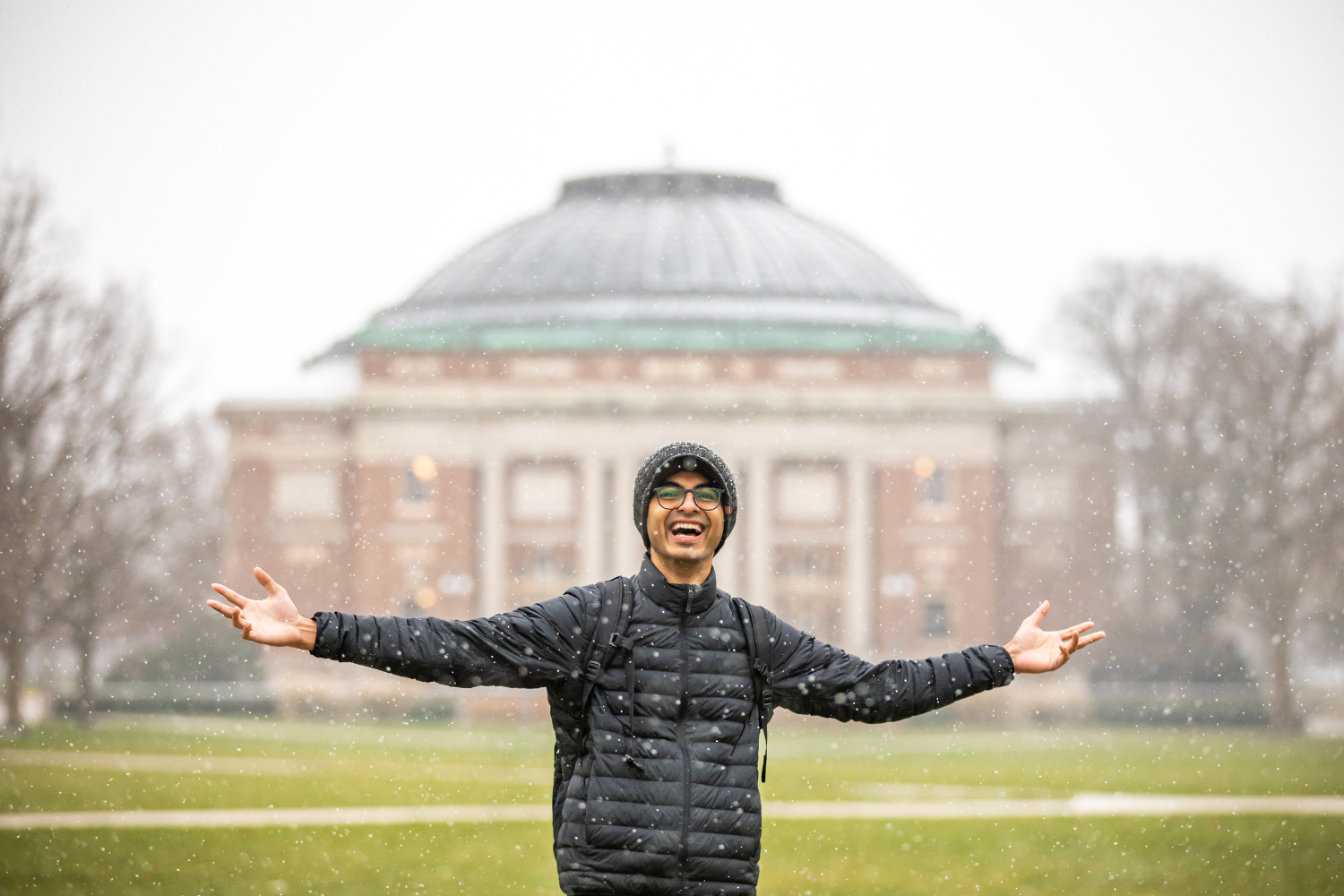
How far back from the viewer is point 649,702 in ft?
13.6

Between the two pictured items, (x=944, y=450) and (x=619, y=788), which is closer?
(x=619, y=788)

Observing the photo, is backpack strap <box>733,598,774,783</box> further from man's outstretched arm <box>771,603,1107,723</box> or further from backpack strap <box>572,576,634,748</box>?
backpack strap <box>572,576,634,748</box>

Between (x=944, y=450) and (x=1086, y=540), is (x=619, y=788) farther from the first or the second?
(x=944, y=450)

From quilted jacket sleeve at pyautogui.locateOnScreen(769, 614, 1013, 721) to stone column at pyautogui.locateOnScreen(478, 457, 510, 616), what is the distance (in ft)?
118

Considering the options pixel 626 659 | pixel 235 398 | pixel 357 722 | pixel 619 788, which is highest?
pixel 235 398

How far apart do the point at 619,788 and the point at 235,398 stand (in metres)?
36.3

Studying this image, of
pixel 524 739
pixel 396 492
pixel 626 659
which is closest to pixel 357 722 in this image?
pixel 524 739

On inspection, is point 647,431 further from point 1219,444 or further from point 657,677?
point 657,677

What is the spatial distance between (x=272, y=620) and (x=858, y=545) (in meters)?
37.1

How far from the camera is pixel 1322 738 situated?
22.8 metres

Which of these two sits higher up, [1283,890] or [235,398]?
[235,398]

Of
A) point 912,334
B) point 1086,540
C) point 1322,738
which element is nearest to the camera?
point 1322,738

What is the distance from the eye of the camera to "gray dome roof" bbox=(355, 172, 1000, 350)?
127 feet

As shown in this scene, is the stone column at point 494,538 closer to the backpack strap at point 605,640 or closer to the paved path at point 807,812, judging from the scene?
the paved path at point 807,812
